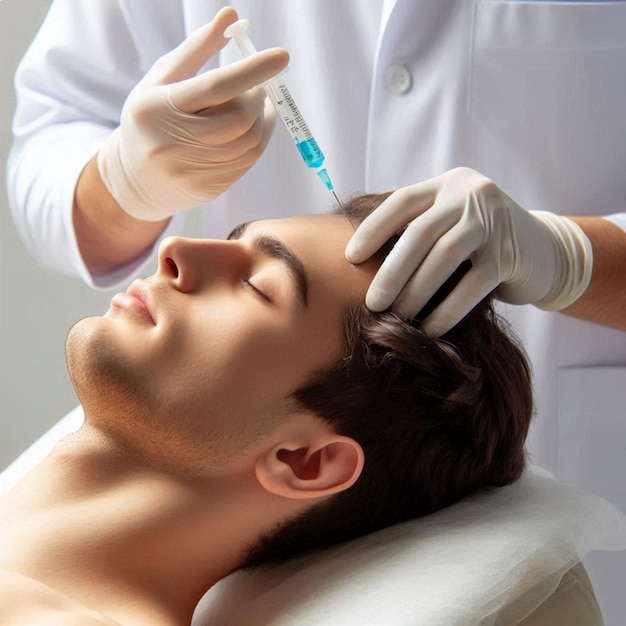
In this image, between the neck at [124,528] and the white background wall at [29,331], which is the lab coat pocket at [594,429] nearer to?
the neck at [124,528]

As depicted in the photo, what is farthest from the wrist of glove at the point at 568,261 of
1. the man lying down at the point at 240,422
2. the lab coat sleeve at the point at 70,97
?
the lab coat sleeve at the point at 70,97

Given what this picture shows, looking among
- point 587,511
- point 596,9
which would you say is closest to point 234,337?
point 587,511

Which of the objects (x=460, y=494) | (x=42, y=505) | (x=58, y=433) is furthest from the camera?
(x=58, y=433)

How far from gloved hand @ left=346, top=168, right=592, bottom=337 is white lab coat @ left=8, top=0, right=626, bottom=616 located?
10.7 inches

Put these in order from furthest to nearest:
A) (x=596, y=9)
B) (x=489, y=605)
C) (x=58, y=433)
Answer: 1. (x=58, y=433)
2. (x=596, y=9)
3. (x=489, y=605)

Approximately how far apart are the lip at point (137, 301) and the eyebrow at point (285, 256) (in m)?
0.17

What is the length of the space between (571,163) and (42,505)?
1019 millimetres

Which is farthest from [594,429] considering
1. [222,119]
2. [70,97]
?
[70,97]

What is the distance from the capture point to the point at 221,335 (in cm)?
123

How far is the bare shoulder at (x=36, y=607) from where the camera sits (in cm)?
100

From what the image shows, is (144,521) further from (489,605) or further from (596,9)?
(596,9)

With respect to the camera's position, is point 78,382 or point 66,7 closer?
point 78,382

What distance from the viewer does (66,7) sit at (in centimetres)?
179

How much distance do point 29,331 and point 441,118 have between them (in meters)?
1.50
